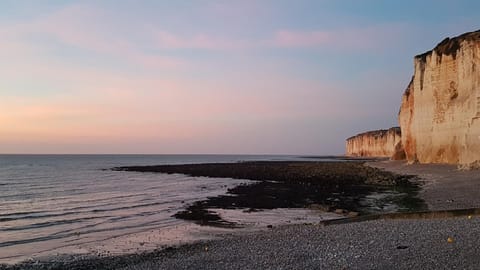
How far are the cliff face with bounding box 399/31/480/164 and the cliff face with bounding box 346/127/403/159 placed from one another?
4247 centimetres

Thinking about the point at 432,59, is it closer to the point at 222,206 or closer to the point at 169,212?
the point at 222,206

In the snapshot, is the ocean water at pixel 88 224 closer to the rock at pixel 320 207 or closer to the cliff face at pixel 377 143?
the rock at pixel 320 207

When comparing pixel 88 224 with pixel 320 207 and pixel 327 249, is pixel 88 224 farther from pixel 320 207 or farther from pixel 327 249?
pixel 327 249

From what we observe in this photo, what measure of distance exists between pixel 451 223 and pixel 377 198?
1226 centimetres

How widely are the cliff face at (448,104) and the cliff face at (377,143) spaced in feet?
139

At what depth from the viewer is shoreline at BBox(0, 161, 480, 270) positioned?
9.07 metres

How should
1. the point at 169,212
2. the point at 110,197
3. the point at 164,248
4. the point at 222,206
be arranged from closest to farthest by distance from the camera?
1. the point at 164,248
2. the point at 169,212
3. the point at 222,206
4. the point at 110,197

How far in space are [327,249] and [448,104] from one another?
33218mm

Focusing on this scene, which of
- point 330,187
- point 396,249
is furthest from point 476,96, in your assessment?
point 396,249

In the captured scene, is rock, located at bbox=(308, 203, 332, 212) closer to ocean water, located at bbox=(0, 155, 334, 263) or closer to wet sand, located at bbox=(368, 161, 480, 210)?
wet sand, located at bbox=(368, 161, 480, 210)

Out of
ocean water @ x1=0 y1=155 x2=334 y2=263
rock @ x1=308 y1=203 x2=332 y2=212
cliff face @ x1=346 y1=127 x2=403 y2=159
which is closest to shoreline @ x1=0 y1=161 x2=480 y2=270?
ocean water @ x1=0 y1=155 x2=334 y2=263

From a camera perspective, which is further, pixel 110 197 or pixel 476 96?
pixel 476 96

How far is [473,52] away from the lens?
33906 mm

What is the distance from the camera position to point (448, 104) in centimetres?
3838
